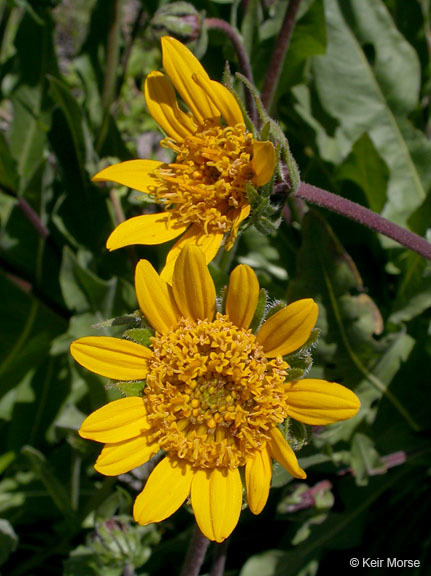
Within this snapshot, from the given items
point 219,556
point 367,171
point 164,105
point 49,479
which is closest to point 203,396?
point 219,556

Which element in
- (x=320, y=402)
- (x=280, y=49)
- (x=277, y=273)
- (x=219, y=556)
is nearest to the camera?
(x=320, y=402)

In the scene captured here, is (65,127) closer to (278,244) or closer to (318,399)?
(278,244)

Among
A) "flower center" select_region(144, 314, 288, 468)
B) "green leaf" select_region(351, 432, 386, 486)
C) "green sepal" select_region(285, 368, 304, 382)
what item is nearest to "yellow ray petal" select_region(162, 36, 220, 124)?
"flower center" select_region(144, 314, 288, 468)

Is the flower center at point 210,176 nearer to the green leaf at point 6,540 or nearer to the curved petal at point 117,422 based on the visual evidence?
the curved petal at point 117,422

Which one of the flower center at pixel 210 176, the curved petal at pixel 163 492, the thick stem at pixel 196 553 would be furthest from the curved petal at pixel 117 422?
the flower center at pixel 210 176

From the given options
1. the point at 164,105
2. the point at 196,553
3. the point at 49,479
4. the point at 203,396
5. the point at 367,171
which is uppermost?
the point at 164,105

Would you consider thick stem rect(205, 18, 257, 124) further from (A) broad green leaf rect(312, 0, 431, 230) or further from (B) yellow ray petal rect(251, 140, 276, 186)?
(A) broad green leaf rect(312, 0, 431, 230)

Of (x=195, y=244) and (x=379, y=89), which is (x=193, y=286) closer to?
(x=195, y=244)
